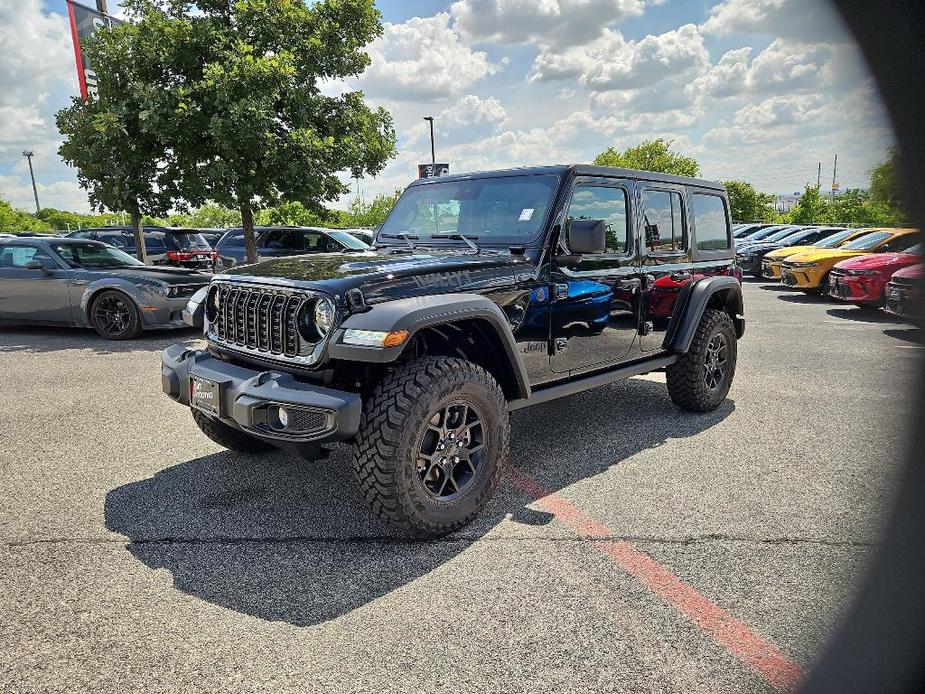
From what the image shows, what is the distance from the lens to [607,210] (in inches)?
170

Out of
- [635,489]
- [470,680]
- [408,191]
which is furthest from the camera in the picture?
[408,191]

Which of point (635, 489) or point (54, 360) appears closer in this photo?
point (635, 489)

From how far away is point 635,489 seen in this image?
149 inches

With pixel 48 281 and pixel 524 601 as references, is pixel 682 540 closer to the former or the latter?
pixel 524 601

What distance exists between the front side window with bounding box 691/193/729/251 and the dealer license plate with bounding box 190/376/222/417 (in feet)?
13.1

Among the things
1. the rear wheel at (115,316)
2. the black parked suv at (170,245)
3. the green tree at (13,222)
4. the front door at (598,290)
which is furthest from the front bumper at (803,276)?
the green tree at (13,222)

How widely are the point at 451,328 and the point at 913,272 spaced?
2.35m

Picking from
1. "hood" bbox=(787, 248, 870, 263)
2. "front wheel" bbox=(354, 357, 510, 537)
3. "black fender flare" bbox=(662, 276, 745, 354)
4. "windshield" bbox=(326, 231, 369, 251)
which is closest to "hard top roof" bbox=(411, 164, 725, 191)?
"black fender flare" bbox=(662, 276, 745, 354)

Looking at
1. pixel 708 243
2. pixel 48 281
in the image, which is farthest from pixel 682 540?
pixel 48 281

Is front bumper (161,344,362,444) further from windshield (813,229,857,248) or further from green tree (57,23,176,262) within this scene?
windshield (813,229,857,248)

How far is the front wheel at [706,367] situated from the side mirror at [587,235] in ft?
5.99

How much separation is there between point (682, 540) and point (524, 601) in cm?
100

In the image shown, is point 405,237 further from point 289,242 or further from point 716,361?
point 289,242

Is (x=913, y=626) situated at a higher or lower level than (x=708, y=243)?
lower
